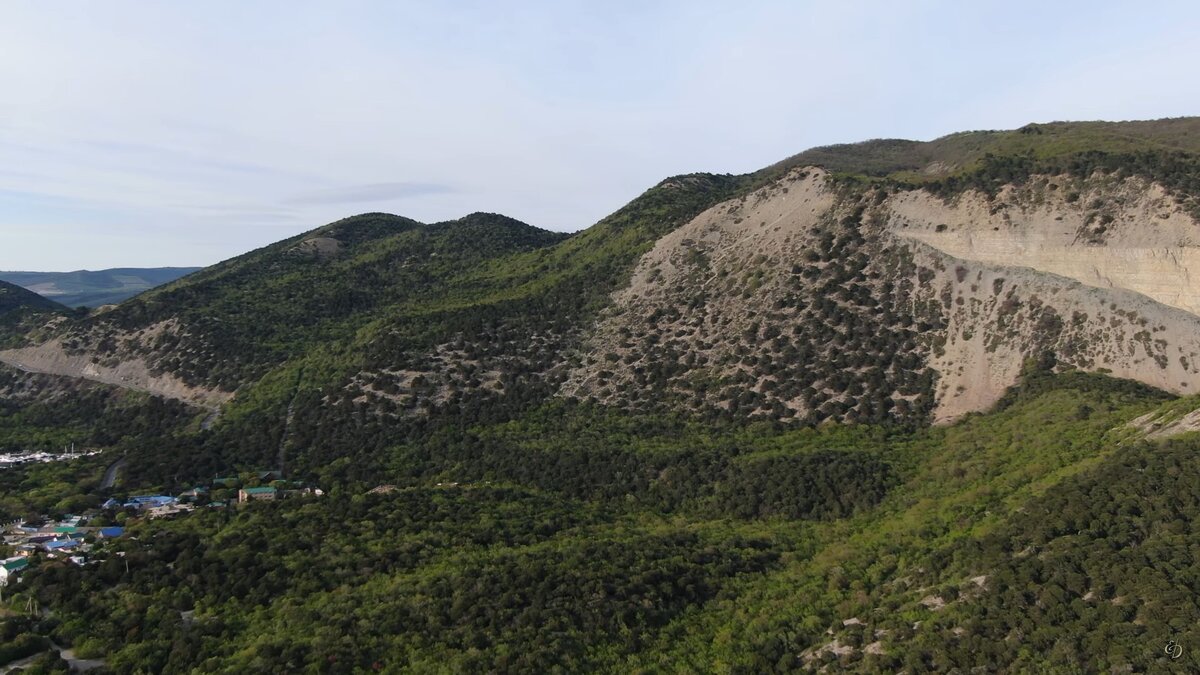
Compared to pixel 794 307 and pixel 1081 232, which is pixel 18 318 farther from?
pixel 1081 232

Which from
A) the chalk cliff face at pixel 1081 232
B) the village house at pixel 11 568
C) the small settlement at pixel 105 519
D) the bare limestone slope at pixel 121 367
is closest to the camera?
the village house at pixel 11 568

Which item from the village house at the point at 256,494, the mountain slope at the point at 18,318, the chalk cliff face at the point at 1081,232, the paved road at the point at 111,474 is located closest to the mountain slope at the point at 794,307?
the chalk cliff face at the point at 1081,232

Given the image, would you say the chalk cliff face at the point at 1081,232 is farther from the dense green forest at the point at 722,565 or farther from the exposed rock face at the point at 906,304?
the dense green forest at the point at 722,565

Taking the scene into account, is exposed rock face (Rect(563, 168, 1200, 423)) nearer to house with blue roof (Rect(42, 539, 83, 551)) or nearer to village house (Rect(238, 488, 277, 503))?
village house (Rect(238, 488, 277, 503))

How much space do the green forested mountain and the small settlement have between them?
1301 mm

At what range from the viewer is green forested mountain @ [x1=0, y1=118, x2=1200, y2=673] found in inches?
1129

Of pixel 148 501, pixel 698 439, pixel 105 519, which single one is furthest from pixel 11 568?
pixel 698 439

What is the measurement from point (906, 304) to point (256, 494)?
165 ft

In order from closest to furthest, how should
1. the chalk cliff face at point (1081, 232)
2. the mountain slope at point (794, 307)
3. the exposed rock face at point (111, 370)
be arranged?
the chalk cliff face at point (1081, 232), the mountain slope at point (794, 307), the exposed rock face at point (111, 370)

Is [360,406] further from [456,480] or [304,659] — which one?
[304,659]

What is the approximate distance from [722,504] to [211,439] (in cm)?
4425

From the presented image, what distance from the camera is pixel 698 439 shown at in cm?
5634

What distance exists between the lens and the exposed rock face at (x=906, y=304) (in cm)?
5216

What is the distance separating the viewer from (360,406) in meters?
67.1
